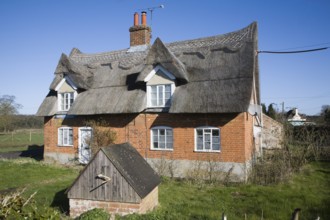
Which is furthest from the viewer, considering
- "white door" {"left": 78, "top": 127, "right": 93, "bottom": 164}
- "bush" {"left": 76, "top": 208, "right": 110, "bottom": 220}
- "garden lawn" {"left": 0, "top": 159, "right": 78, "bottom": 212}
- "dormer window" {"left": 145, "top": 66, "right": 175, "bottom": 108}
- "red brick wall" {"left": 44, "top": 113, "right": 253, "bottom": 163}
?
"white door" {"left": 78, "top": 127, "right": 93, "bottom": 164}

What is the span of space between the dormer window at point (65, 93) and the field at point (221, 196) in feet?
17.8

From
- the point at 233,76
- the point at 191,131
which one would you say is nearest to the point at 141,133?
the point at 191,131

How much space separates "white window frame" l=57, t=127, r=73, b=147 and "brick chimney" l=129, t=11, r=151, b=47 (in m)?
7.95

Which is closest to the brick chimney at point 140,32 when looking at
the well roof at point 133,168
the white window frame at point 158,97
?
the white window frame at point 158,97

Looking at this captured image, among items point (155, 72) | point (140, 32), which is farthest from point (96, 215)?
point (140, 32)

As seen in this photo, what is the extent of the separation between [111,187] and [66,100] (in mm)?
Result: 12669

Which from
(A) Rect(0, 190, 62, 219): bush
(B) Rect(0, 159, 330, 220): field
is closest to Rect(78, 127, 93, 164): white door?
(B) Rect(0, 159, 330, 220): field

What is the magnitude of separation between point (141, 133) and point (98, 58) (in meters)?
8.91

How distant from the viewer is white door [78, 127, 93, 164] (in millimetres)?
16984

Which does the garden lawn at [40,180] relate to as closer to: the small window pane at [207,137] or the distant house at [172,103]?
the distant house at [172,103]

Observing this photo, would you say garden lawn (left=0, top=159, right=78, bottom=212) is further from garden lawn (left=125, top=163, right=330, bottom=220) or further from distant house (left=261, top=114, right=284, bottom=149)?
distant house (left=261, top=114, right=284, bottom=149)

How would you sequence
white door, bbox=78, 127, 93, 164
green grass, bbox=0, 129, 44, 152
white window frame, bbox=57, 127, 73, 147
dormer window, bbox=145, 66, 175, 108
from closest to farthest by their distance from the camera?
dormer window, bbox=145, 66, 175, 108 → white door, bbox=78, 127, 93, 164 → white window frame, bbox=57, 127, 73, 147 → green grass, bbox=0, 129, 44, 152

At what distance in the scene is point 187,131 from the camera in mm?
13914

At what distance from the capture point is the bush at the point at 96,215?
6.69 m
